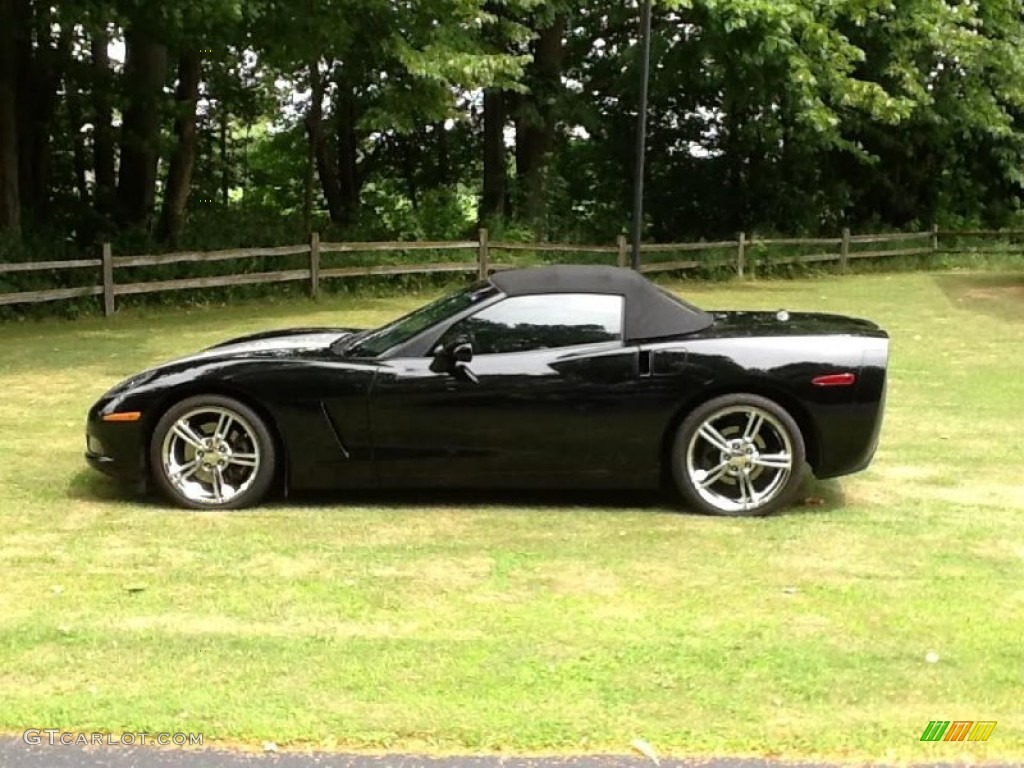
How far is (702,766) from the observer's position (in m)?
3.03

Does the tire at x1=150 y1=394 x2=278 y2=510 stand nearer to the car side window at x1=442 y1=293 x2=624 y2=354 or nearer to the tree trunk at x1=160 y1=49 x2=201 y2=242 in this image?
the car side window at x1=442 y1=293 x2=624 y2=354

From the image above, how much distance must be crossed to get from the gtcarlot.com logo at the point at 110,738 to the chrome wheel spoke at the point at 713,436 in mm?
3049

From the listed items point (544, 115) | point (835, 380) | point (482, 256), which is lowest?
point (835, 380)

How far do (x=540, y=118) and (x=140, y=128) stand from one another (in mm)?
8970

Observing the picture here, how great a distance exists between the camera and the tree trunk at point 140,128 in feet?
63.4

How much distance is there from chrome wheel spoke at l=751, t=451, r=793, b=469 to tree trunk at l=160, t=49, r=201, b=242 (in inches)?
624

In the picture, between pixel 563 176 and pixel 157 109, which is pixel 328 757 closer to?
pixel 157 109

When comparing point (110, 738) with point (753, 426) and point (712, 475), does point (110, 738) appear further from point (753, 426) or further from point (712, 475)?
point (753, 426)

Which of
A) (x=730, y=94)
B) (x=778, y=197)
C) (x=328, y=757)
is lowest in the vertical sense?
(x=328, y=757)

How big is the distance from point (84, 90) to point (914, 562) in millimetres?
18714

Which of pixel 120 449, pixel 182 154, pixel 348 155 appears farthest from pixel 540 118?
pixel 120 449

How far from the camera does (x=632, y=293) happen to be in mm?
5754

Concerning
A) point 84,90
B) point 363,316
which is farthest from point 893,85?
point 84,90

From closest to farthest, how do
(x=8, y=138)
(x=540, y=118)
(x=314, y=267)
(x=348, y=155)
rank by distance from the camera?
1. (x=8, y=138)
2. (x=314, y=267)
3. (x=540, y=118)
4. (x=348, y=155)
